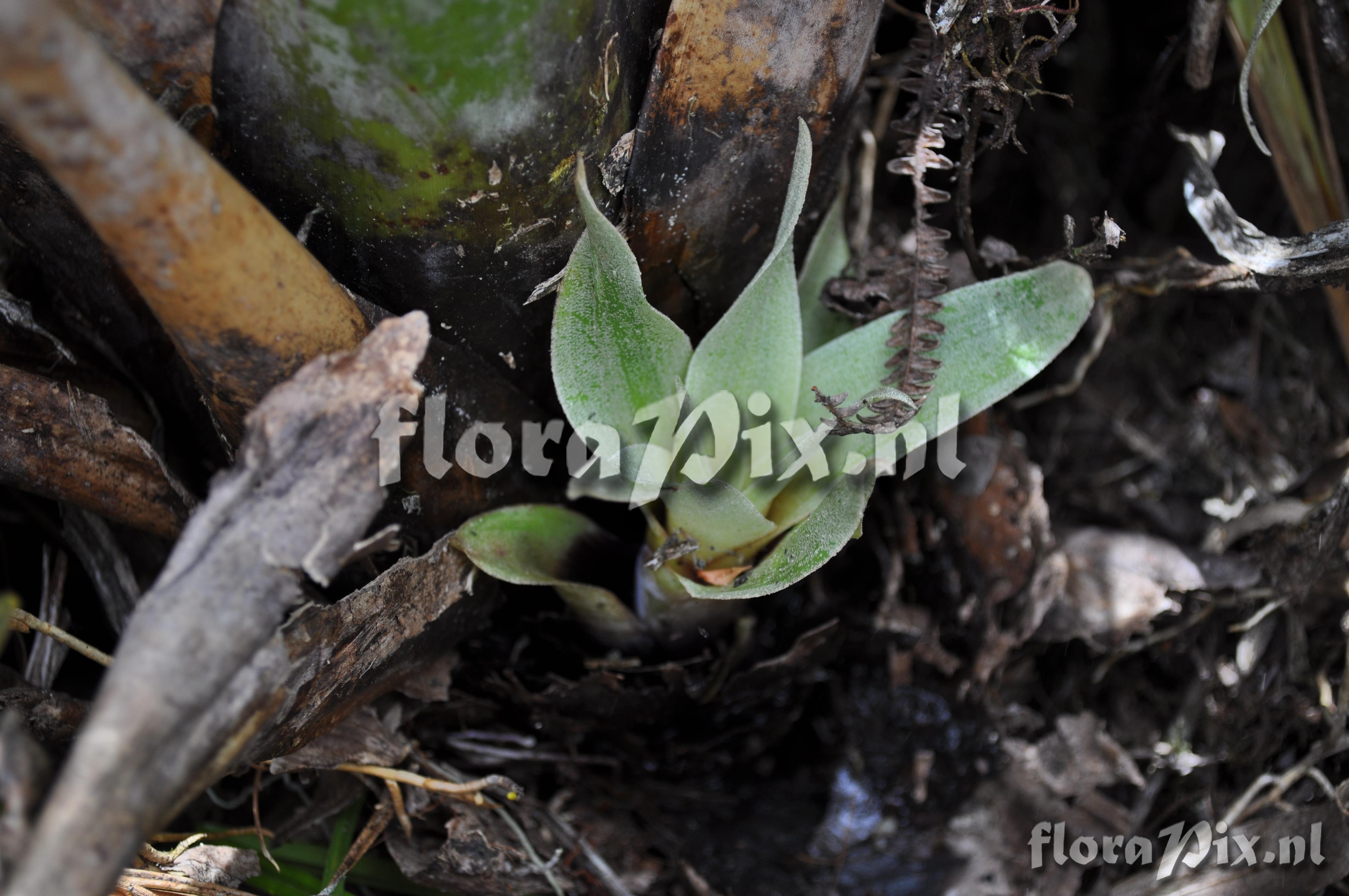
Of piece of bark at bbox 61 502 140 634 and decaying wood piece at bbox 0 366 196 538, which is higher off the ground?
decaying wood piece at bbox 0 366 196 538

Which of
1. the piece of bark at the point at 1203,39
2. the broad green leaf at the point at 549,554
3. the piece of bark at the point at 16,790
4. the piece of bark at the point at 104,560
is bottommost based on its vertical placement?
the broad green leaf at the point at 549,554

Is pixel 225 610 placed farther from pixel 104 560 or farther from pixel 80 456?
pixel 104 560

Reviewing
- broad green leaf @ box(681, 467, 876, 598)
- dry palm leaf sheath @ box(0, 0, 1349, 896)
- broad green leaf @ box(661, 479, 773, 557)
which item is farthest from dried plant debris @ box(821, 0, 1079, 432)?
broad green leaf @ box(661, 479, 773, 557)

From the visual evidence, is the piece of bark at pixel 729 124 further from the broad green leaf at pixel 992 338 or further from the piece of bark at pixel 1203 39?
the piece of bark at pixel 1203 39

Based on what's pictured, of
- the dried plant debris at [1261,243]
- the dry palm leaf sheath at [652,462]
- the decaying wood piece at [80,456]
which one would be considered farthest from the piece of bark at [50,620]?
the dried plant debris at [1261,243]

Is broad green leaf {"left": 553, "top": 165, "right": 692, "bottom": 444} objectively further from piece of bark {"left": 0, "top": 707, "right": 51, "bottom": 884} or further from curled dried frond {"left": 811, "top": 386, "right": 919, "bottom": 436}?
piece of bark {"left": 0, "top": 707, "right": 51, "bottom": 884}
